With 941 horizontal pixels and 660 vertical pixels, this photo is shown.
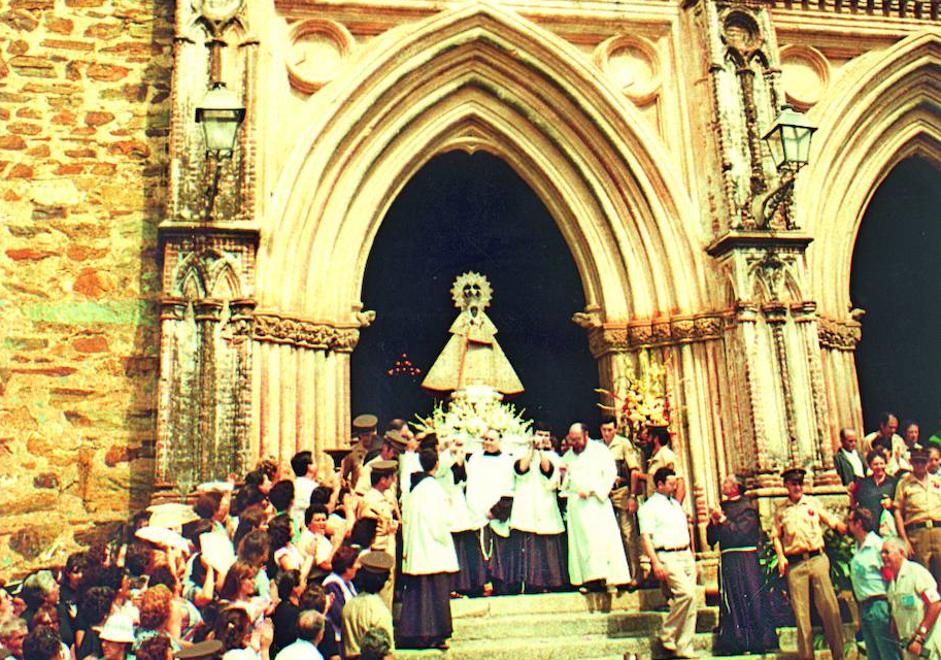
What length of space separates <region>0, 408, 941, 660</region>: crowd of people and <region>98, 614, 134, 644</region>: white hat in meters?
0.01

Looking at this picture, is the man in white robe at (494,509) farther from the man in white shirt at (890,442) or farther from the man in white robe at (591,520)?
the man in white shirt at (890,442)

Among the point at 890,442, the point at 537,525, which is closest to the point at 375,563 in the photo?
the point at 537,525

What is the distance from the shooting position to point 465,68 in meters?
10.8

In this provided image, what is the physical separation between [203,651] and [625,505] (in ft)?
17.5

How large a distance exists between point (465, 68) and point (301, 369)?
3.90 metres

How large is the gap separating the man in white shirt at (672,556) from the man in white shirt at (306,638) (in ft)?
11.2

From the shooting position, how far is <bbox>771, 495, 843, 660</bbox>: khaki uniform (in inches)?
290

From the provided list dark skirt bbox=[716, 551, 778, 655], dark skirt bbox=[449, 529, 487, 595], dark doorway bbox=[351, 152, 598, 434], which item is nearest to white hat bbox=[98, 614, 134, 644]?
dark skirt bbox=[449, 529, 487, 595]

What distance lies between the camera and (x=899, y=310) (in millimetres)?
14703

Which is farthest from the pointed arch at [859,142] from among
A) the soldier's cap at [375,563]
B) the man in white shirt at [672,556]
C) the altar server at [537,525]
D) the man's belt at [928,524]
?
the soldier's cap at [375,563]

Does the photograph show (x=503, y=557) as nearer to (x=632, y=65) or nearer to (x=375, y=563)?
(x=375, y=563)

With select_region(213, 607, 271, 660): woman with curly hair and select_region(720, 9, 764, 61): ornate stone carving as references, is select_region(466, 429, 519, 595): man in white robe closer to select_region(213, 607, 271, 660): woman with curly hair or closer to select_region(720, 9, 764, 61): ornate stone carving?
select_region(213, 607, 271, 660): woman with curly hair

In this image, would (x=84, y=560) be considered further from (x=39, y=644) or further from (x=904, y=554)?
(x=904, y=554)

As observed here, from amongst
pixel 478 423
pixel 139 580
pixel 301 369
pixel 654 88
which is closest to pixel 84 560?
pixel 139 580
